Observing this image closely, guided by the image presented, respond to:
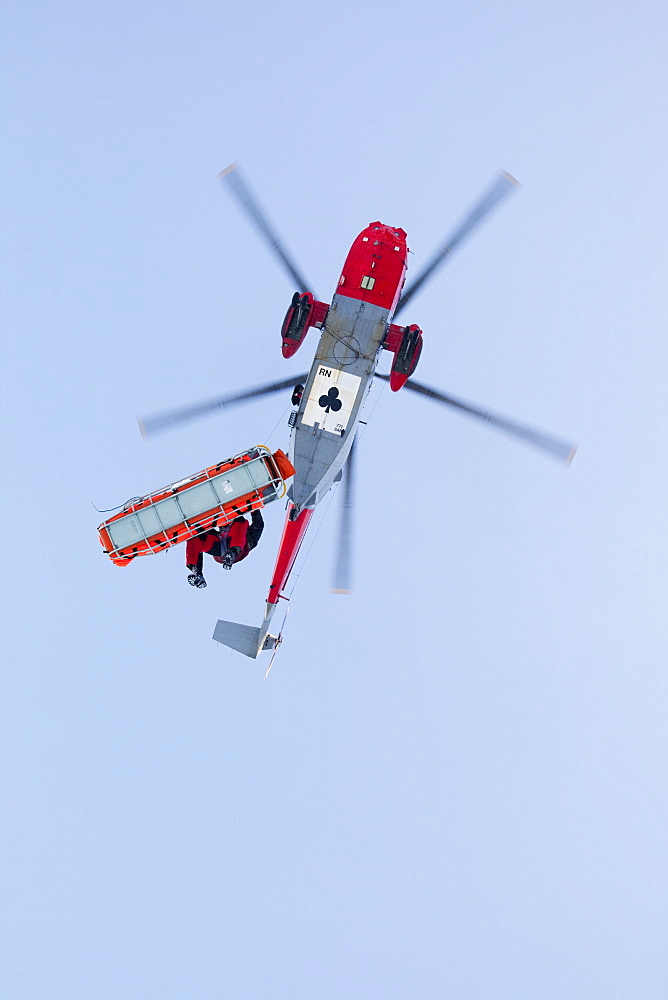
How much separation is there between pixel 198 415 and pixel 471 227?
13747 millimetres

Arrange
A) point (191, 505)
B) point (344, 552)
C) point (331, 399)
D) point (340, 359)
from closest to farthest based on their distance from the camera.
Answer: point (191, 505), point (344, 552), point (331, 399), point (340, 359)

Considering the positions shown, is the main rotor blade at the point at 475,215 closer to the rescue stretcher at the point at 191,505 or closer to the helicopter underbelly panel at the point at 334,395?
the helicopter underbelly panel at the point at 334,395

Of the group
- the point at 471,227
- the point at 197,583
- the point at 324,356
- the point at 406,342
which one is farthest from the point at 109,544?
the point at 471,227

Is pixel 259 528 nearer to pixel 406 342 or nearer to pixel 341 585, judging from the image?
pixel 341 585

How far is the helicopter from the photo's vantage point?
112ft

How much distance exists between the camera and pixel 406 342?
35.2m

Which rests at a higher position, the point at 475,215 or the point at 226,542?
the point at 475,215

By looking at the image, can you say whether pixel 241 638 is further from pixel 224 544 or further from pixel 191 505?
pixel 191 505

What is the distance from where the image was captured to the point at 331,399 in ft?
116

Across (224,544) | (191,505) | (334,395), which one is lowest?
(224,544)

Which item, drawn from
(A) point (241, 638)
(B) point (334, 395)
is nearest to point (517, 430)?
(B) point (334, 395)

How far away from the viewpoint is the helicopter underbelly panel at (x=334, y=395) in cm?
3516

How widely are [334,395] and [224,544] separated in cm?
794

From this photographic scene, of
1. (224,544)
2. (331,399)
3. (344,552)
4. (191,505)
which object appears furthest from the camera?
(331,399)
